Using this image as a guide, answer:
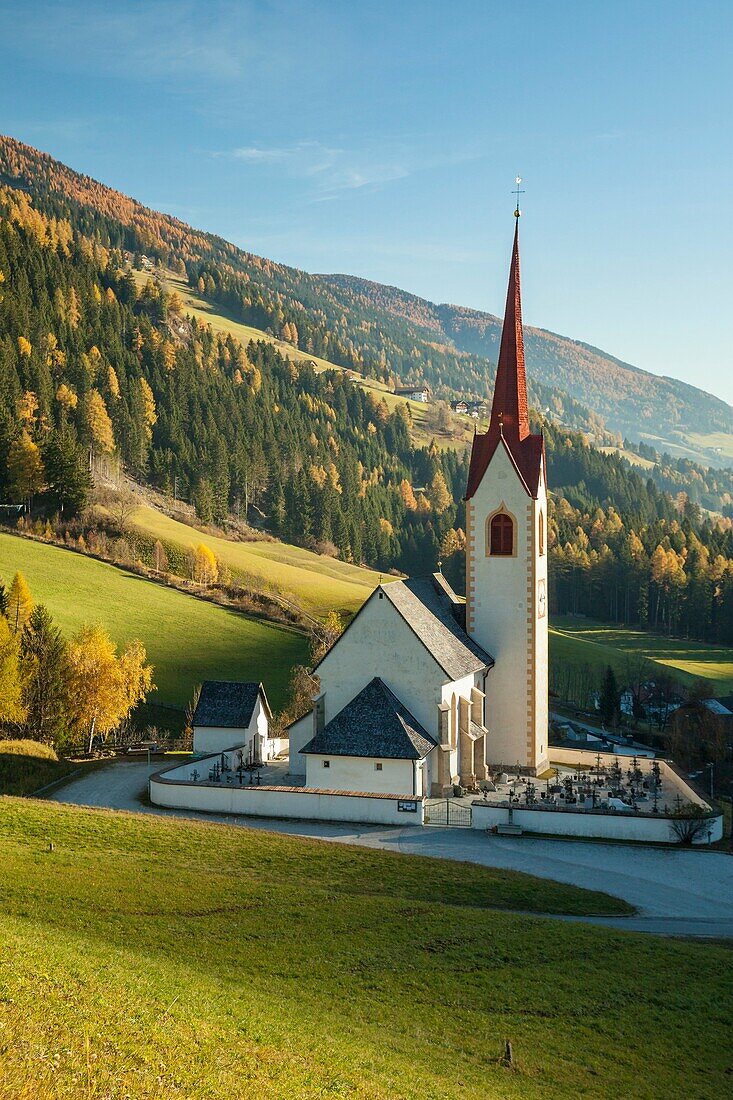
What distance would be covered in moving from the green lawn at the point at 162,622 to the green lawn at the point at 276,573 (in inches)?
532

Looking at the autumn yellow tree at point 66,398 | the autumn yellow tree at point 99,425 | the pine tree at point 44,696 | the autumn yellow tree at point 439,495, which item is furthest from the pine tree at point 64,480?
the autumn yellow tree at point 439,495

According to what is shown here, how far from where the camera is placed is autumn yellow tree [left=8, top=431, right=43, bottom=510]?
288 ft

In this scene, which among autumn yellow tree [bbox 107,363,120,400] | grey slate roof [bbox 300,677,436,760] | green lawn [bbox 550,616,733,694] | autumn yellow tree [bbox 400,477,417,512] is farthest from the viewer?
autumn yellow tree [bbox 400,477,417,512]

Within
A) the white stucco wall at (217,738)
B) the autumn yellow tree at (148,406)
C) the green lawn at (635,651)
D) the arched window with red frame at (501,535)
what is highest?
the autumn yellow tree at (148,406)

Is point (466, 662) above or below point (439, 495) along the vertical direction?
below

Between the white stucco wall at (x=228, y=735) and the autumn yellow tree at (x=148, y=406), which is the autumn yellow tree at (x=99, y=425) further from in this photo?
the white stucco wall at (x=228, y=735)

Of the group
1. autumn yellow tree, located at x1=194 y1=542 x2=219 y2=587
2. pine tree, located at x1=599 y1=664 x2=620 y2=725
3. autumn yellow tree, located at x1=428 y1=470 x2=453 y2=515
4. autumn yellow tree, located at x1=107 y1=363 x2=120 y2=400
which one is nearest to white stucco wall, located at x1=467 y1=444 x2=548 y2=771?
pine tree, located at x1=599 y1=664 x2=620 y2=725

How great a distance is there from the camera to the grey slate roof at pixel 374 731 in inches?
1401

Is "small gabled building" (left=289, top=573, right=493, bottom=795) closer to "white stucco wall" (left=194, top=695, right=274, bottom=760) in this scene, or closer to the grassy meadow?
"white stucco wall" (left=194, top=695, right=274, bottom=760)

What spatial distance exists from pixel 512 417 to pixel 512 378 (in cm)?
182

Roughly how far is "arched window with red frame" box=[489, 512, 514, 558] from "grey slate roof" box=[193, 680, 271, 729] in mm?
12198

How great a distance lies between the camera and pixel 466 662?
→ 40.1 meters

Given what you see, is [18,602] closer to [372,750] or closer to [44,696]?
[44,696]

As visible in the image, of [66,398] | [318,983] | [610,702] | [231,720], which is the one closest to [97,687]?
[231,720]
